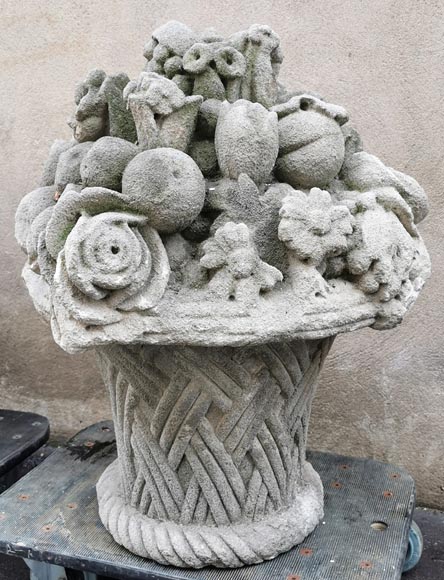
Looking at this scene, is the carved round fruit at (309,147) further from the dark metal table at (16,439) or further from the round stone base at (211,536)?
the dark metal table at (16,439)

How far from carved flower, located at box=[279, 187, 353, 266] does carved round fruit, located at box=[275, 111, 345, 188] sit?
2.8 inches

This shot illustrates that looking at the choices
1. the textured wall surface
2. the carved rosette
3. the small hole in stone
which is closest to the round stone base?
the carved rosette

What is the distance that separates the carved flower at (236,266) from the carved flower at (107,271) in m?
0.08

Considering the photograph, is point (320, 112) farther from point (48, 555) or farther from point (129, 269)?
point (48, 555)

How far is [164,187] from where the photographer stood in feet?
3.20

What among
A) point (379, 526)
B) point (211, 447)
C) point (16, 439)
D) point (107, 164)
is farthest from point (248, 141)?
point (16, 439)

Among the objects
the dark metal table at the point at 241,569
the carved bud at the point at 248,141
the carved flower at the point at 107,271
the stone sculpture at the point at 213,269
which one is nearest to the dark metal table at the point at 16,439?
the dark metal table at the point at 241,569

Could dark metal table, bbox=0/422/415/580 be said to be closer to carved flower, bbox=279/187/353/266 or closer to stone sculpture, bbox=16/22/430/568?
stone sculpture, bbox=16/22/430/568

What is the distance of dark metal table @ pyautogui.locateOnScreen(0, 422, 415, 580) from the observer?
3.85ft

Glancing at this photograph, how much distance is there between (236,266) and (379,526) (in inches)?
27.1

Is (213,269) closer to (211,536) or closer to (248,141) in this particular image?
(248,141)

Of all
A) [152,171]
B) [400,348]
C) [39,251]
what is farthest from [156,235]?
[400,348]

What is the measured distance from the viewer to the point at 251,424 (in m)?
1.15

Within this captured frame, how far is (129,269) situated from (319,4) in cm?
117
